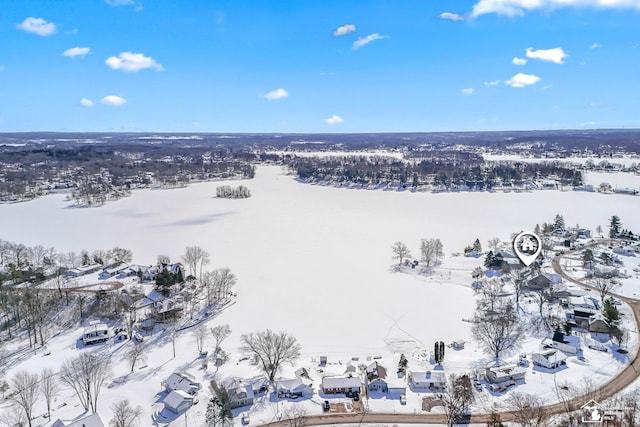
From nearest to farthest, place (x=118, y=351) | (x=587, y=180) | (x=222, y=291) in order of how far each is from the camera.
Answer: (x=118, y=351) < (x=222, y=291) < (x=587, y=180)

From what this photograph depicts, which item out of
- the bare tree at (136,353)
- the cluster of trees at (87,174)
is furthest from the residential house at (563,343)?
the cluster of trees at (87,174)

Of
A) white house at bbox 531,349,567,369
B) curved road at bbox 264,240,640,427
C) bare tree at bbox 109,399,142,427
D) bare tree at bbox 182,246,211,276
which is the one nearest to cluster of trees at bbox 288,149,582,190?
bare tree at bbox 182,246,211,276

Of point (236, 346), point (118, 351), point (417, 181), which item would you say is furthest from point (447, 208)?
point (118, 351)

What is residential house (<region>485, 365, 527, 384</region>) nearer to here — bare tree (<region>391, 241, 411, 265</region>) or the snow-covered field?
the snow-covered field

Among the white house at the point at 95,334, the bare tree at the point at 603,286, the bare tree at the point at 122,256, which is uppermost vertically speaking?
the bare tree at the point at 122,256

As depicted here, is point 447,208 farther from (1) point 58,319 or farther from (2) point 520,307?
(1) point 58,319

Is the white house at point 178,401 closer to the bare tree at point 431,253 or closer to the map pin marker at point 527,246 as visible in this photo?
the bare tree at point 431,253
